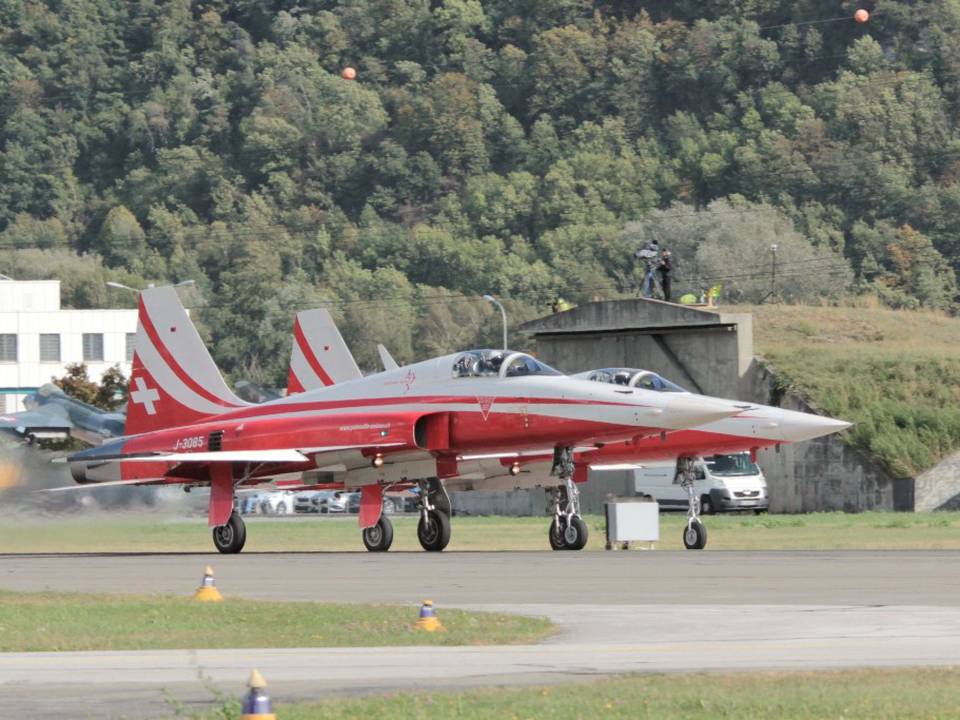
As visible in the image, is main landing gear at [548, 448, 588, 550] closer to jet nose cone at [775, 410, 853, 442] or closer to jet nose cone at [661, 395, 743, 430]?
jet nose cone at [661, 395, 743, 430]

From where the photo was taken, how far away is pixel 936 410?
180 feet

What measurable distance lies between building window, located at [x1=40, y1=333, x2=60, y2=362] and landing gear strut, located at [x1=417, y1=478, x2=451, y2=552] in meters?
87.4

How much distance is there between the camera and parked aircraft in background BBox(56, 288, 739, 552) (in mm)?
30578

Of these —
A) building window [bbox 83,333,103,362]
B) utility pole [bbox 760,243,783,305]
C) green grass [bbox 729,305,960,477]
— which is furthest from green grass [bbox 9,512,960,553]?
building window [bbox 83,333,103,362]

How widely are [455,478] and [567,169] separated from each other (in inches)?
4939

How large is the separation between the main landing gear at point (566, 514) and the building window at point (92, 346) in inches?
3536

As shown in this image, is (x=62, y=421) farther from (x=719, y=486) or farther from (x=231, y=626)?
(x=231, y=626)

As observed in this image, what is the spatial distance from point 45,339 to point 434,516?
8789 cm

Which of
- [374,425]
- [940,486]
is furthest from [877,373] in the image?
[374,425]

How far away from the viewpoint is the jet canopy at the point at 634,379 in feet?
103

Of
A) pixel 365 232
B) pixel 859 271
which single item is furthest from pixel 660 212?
pixel 365 232

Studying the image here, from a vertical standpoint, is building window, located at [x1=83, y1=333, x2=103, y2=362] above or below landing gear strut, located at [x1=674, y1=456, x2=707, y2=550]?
above

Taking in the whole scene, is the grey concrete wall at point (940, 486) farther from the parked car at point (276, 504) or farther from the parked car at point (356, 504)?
the parked car at point (276, 504)

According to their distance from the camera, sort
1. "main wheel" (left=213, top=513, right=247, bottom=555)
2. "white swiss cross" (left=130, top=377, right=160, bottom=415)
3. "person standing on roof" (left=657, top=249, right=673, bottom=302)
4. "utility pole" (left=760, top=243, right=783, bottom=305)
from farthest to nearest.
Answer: "utility pole" (left=760, top=243, right=783, bottom=305) → "person standing on roof" (left=657, top=249, right=673, bottom=302) → "white swiss cross" (left=130, top=377, right=160, bottom=415) → "main wheel" (left=213, top=513, right=247, bottom=555)
